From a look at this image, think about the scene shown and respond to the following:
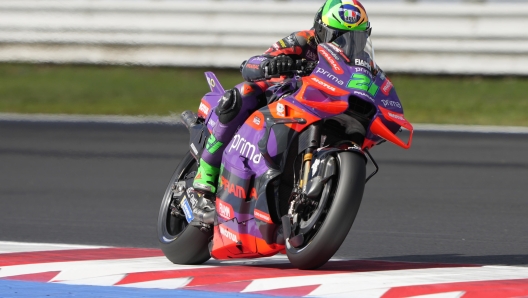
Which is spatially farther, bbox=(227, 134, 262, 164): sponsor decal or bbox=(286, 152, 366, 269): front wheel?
bbox=(227, 134, 262, 164): sponsor decal

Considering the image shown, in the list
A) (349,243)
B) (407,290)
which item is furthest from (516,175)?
(407,290)

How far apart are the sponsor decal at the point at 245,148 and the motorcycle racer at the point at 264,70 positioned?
12cm

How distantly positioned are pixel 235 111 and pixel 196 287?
1.00 m

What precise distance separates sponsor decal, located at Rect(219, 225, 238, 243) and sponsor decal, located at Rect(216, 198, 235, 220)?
59 mm

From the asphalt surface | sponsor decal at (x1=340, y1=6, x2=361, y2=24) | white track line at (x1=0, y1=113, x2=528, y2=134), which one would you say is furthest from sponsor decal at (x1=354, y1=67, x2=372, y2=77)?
white track line at (x1=0, y1=113, x2=528, y2=134)

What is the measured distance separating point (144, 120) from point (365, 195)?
5.15 m

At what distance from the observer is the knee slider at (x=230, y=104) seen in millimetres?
5121

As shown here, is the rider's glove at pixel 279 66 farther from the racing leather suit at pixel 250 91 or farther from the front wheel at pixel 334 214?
the front wheel at pixel 334 214

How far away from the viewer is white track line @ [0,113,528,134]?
11461mm

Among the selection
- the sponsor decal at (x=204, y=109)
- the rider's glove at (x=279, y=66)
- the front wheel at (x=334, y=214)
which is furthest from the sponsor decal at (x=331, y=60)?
the sponsor decal at (x=204, y=109)

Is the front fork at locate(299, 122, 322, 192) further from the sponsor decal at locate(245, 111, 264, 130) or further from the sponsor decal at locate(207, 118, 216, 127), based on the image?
the sponsor decal at locate(207, 118, 216, 127)

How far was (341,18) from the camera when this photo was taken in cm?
475

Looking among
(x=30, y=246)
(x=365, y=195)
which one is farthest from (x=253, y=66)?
(x=365, y=195)

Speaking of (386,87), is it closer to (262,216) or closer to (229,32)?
(262,216)
